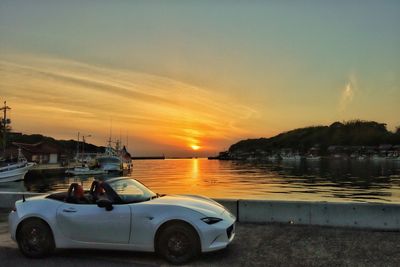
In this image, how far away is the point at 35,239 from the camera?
7.09 meters

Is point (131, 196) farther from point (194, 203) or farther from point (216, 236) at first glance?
point (216, 236)

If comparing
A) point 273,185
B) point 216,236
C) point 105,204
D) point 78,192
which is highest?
point 78,192

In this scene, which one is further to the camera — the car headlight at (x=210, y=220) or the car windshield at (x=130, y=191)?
the car windshield at (x=130, y=191)

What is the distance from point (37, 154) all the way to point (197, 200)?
11407cm

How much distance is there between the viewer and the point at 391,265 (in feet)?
20.8

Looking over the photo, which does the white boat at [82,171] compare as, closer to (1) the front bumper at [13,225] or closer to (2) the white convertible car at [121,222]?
(1) the front bumper at [13,225]

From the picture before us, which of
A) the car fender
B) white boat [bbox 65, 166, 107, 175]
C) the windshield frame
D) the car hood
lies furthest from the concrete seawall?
white boat [bbox 65, 166, 107, 175]

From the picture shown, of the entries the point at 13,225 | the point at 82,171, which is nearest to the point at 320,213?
the point at 13,225

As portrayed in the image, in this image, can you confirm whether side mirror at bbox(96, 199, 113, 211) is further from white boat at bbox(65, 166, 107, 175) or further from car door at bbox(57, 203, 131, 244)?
white boat at bbox(65, 166, 107, 175)

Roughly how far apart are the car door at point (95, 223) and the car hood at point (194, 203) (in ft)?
2.03

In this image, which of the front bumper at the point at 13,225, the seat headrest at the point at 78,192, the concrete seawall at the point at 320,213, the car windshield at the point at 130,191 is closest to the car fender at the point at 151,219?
the car windshield at the point at 130,191

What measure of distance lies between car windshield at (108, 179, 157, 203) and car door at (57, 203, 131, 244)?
32cm

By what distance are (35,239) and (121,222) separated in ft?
5.27

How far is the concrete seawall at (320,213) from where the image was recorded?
28.2 ft
